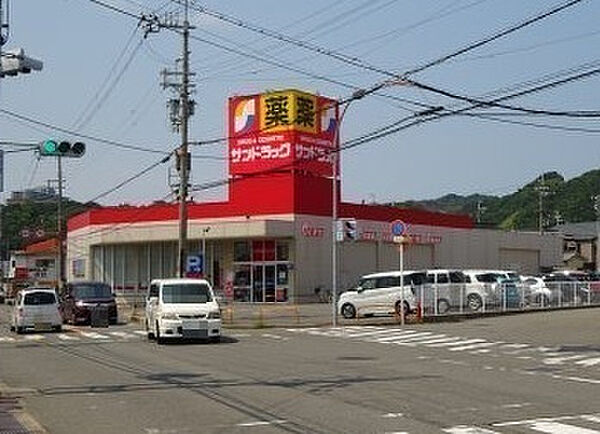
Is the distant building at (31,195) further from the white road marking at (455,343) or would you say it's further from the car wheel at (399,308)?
the white road marking at (455,343)

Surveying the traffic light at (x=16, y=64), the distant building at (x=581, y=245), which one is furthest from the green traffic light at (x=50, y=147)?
the distant building at (x=581, y=245)

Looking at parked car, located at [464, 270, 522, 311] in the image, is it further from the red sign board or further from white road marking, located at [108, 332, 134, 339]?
the red sign board

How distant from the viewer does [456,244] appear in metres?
68.4

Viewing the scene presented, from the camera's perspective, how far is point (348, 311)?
40.2 metres

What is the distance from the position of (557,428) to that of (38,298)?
86.0 ft

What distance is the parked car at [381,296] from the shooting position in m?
37.3

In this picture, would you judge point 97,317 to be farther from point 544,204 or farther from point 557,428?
point 544,204

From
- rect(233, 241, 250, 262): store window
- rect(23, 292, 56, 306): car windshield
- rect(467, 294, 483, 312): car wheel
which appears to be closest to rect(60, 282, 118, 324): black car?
rect(23, 292, 56, 306): car windshield

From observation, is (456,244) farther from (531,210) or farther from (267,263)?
(531,210)

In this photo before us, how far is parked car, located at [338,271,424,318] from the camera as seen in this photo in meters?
37.3

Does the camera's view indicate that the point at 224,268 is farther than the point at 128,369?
Yes

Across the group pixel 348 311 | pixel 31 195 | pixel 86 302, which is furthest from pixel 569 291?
pixel 31 195

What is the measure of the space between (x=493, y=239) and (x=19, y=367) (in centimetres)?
5621

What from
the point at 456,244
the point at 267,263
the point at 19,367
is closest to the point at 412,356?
the point at 19,367
